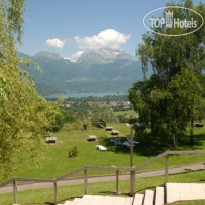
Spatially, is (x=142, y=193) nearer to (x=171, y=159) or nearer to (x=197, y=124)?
(x=171, y=159)

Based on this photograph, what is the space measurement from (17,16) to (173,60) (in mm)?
22941

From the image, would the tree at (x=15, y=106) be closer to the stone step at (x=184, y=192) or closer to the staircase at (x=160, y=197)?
the staircase at (x=160, y=197)

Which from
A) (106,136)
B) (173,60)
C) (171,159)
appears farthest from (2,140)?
(106,136)

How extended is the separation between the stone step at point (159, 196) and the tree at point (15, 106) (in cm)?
530

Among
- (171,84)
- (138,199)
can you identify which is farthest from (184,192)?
(171,84)

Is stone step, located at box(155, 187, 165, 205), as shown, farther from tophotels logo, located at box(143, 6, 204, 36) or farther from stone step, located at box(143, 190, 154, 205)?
tophotels logo, located at box(143, 6, 204, 36)

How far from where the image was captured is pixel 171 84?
29750 mm

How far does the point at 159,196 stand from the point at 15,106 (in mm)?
6019

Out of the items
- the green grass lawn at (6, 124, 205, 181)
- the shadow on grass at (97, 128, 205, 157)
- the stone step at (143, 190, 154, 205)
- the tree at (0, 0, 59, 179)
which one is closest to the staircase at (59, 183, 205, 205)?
the stone step at (143, 190, 154, 205)

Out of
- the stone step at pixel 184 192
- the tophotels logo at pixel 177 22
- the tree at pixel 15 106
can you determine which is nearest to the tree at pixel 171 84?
the tophotels logo at pixel 177 22

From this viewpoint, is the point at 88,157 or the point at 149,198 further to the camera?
the point at 88,157

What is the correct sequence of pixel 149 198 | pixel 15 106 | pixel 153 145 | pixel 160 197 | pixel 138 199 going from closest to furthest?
pixel 160 197 → pixel 149 198 → pixel 138 199 → pixel 15 106 → pixel 153 145

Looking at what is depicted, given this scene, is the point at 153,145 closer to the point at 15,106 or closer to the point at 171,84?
the point at 171,84

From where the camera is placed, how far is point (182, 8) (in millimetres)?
32344
